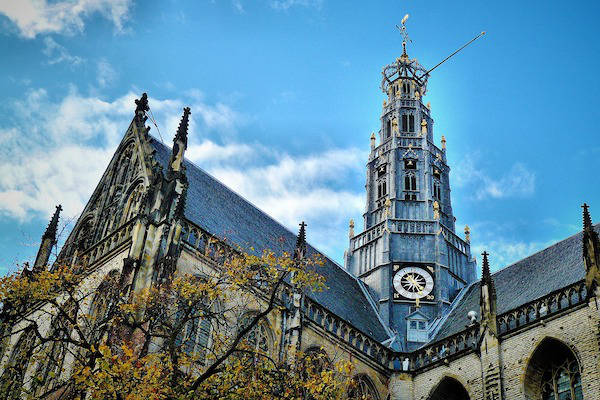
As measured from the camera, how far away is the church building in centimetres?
2273

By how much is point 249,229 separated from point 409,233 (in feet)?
31.1

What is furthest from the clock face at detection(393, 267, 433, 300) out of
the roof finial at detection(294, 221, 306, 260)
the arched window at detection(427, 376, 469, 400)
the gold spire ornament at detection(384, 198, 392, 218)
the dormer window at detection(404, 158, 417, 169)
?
the roof finial at detection(294, 221, 306, 260)

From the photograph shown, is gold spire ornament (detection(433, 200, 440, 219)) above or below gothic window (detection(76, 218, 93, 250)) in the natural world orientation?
above

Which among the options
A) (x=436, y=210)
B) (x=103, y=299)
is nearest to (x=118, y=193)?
(x=103, y=299)

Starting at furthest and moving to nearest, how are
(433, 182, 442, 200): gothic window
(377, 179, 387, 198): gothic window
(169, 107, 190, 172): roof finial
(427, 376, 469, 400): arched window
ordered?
(377, 179, 387, 198): gothic window
(433, 182, 442, 200): gothic window
(427, 376, 469, 400): arched window
(169, 107, 190, 172): roof finial

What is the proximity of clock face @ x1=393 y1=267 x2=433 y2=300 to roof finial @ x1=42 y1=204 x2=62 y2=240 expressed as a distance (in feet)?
52.1

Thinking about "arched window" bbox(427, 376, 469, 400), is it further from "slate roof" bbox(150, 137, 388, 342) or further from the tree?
the tree

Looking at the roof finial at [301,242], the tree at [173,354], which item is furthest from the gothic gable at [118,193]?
the tree at [173,354]

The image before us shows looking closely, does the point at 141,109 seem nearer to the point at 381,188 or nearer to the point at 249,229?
the point at 249,229

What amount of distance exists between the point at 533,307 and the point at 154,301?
1411 centimetres

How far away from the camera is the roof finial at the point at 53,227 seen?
1164 inches

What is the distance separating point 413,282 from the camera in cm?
3378

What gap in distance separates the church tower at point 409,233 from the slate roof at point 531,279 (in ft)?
4.75

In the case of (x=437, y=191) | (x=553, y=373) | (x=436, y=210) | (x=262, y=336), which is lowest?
(x=553, y=373)
